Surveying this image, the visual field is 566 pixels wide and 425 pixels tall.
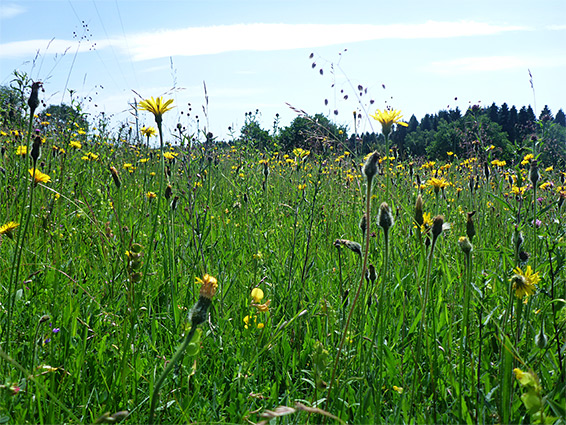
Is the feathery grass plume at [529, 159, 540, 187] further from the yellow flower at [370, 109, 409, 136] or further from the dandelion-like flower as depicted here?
the dandelion-like flower

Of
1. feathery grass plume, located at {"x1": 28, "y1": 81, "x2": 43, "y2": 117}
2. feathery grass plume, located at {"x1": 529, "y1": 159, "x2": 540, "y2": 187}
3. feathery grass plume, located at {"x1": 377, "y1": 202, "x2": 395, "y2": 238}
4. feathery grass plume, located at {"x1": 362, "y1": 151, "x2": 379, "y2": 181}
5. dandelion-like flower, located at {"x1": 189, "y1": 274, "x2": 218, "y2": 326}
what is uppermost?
feathery grass plume, located at {"x1": 28, "y1": 81, "x2": 43, "y2": 117}

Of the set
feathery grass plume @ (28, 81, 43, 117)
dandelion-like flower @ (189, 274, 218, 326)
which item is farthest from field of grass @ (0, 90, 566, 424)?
feathery grass plume @ (28, 81, 43, 117)

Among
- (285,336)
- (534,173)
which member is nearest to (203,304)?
(285,336)

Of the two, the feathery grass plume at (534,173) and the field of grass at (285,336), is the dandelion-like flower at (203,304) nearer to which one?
the field of grass at (285,336)

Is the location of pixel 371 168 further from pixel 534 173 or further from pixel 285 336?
pixel 534 173

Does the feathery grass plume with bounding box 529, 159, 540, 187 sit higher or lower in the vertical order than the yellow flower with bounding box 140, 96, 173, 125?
lower

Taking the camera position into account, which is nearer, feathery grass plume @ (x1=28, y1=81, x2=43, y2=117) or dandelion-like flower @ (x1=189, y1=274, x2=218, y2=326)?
dandelion-like flower @ (x1=189, y1=274, x2=218, y2=326)

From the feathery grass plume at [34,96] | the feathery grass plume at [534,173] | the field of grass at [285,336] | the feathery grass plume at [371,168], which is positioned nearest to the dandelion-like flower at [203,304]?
the field of grass at [285,336]

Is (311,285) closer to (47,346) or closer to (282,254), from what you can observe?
(282,254)

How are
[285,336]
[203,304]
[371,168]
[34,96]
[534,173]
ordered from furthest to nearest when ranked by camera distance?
1. [534,173]
2. [285,336]
3. [34,96]
4. [371,168]
5. [203,304]

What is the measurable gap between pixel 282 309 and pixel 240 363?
1.63 feet

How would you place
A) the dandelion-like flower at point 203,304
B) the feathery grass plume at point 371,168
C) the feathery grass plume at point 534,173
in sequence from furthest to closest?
1. the feathery grass plume at point 534,173
2. the feathery grass plume at point 371,168
3. the dandelion-like flower at point 203,304

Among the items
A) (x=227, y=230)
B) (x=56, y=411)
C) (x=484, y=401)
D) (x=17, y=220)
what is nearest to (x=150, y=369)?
(x=56, y=411)

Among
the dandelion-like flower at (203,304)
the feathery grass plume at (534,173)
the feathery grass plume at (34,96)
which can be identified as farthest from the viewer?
the feathery grass plume at (534,173)
